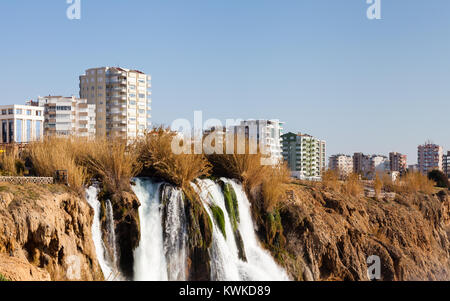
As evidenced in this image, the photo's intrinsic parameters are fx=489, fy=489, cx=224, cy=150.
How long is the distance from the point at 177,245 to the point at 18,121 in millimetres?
53320

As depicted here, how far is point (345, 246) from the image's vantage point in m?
17.4

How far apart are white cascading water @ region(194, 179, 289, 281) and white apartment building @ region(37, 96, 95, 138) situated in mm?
51124

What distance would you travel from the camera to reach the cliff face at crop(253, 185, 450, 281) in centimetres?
1557

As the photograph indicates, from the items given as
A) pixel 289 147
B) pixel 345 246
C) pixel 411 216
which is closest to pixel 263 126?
pixel 289 147

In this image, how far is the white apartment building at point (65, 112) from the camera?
62.4 m

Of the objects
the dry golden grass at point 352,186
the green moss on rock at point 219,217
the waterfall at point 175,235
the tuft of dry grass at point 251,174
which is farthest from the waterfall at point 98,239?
the dry golden grass at point 352,186

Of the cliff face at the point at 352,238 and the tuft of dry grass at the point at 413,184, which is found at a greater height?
the tuft of dry grass at the point at 413,184

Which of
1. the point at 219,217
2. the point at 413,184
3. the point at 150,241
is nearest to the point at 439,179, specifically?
the point at 413,184

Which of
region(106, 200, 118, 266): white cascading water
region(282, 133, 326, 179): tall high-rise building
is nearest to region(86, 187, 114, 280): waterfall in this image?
region(106, 200, 118, 266): white cascading water

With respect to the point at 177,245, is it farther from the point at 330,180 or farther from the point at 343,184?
the point at 343,184

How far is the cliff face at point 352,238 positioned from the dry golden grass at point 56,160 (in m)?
5.99

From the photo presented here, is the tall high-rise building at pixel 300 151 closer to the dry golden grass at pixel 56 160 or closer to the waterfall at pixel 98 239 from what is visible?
the dry golden grass at pixel 56 160
